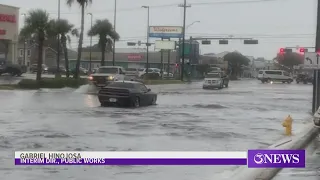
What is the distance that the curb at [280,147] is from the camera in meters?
9.09

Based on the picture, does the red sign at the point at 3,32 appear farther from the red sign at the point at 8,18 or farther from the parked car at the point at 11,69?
the parked car at the point at 11,69

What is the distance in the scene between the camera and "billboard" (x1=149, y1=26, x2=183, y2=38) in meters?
102

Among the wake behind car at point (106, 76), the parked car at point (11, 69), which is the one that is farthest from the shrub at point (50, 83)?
the parked car at point (11, 69)

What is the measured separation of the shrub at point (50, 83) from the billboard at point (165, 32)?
192 feet

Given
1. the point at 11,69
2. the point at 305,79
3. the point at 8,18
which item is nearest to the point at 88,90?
the point at 8,18

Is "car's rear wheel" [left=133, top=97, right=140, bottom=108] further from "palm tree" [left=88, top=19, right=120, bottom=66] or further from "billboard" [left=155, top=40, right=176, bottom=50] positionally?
"billboard" [left=155, top=40, right=176, bottom=50]

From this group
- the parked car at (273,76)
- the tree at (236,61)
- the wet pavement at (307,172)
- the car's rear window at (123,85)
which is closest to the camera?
the wet pavement at (307,172)

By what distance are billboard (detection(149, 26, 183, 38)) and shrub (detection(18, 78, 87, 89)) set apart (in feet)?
192

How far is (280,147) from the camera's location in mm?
12836

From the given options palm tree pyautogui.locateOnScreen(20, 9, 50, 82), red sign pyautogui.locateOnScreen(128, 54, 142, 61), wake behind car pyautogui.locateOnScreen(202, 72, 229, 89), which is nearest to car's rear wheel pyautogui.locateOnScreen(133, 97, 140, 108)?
palm tree pyautogui.locateOnScreen(20, 9, 50, 82)

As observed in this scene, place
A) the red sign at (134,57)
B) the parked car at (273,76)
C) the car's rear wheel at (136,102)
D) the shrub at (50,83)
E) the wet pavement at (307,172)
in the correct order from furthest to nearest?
the red sign at (134,57) → the parked car at (273,76) → the shrub at (50,83) → the car's rear wheel at (136,102) → the wet pavement at (307,172)

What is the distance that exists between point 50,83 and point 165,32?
63383 mm

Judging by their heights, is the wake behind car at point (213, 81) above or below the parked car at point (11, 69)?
below

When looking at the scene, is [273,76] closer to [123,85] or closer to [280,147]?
[123,85]
